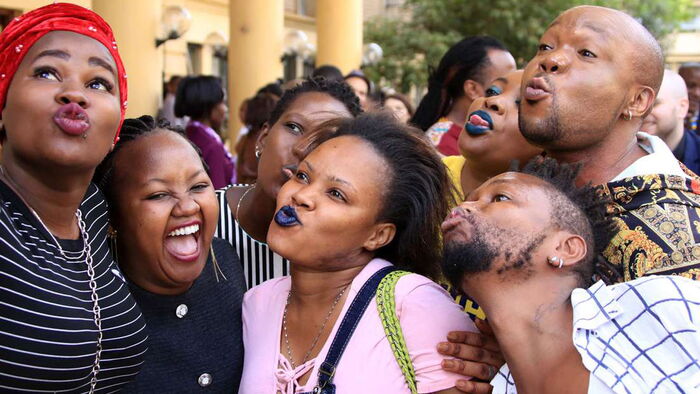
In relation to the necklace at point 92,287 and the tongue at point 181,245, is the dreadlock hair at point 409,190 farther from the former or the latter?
the necklace at point 92,287

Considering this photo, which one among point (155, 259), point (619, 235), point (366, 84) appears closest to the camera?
point (619, 235)

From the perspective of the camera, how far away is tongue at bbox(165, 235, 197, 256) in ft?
8.51

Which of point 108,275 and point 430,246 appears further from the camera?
point 430,246

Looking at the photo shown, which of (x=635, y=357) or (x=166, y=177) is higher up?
(x=166, y=177)

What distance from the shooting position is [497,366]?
231cm

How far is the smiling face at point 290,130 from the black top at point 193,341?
620 mm

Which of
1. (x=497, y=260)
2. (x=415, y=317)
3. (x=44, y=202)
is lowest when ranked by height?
(x=415, y=317)

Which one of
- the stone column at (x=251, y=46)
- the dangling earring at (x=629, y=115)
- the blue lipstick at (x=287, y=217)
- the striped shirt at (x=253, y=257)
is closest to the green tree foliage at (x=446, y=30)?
the stone column at (x=251, y=46)

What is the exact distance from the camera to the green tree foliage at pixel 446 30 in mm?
17219

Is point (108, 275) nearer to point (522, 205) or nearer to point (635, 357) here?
point (522, 205)

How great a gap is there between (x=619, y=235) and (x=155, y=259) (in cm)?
149

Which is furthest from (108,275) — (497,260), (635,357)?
(635,357)

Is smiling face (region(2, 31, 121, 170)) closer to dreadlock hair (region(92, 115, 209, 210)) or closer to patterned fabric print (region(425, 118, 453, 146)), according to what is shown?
dreadlock hair (region(92, 115, 209, 210))

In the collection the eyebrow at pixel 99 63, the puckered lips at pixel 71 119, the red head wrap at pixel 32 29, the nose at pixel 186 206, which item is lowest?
the nose at pixel 186 206
